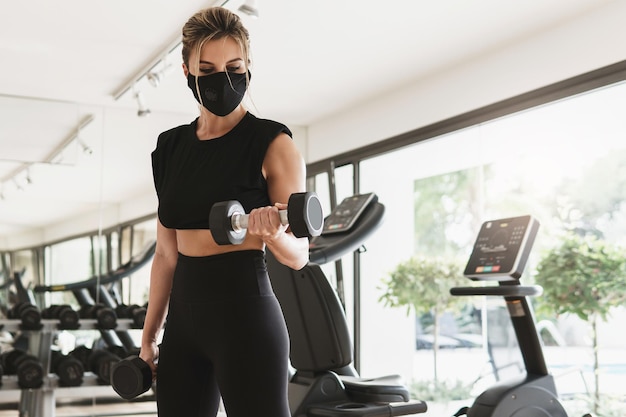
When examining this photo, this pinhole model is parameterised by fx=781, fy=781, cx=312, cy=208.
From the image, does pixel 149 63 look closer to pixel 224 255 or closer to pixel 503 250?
pixel 503 250

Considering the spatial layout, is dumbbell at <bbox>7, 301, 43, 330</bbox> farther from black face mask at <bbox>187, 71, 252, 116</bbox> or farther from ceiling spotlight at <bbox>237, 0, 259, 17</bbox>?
black face mask at <bbox>187, 71, 252, 116</bbox>

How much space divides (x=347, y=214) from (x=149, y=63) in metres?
2.22

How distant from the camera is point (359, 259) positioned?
6316 mm

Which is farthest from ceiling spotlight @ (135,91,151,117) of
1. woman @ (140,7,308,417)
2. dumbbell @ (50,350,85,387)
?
Result: woman @ (140,7,308,417)

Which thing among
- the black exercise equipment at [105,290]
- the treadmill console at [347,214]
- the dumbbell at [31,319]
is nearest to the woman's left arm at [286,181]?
the treadmill console at [347,214]

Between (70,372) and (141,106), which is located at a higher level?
(141,106)

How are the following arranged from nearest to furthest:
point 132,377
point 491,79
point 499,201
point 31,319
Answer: point 132,377 < point 491,79 < point 499,201 < point 31,319

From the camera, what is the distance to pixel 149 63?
4996 mm

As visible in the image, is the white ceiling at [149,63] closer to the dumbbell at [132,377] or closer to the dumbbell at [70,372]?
the dumbbell at [70,372]

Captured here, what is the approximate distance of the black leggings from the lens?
144 centimetres

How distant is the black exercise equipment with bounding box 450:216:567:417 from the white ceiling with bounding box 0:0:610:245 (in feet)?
4.37

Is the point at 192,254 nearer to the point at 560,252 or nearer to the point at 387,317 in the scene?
the point at 560,252

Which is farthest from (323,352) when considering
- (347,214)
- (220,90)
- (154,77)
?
(154,77)

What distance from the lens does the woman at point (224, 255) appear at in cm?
145
